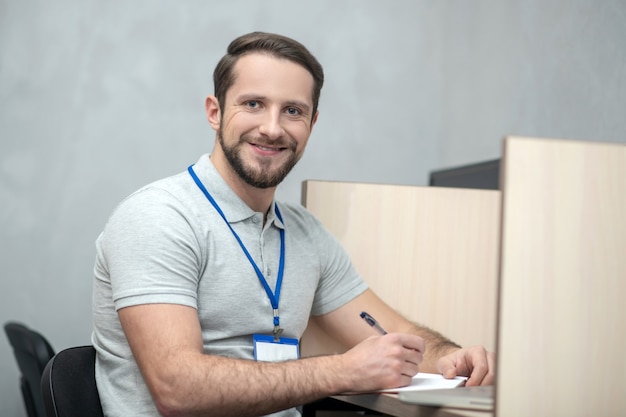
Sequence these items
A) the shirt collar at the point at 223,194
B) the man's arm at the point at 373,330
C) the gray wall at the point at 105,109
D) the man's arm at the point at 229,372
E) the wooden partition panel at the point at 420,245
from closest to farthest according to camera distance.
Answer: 1. the man's arm at the point at 229,372
2. the shirt collar at the point at 223,194
3. the man's arm at the point at 373,330
4. the wooden partition panel at the point at 420,245
5. the gray wall at the point at 105,109

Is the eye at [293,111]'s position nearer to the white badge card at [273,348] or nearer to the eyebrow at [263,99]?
the eyebrow at [263,99]

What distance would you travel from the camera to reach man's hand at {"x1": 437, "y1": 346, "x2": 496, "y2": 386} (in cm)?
143

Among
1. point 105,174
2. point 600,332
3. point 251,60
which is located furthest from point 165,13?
point 600,332

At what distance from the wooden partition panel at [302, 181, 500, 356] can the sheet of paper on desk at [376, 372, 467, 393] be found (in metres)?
0.40

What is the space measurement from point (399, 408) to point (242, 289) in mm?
406

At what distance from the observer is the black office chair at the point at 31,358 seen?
6.64 feet

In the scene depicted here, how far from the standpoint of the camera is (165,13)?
3.06m

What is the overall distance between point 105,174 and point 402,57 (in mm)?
1356

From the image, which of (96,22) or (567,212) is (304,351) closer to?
(567,212)

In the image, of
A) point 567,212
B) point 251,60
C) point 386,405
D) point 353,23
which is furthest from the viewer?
point 353,23

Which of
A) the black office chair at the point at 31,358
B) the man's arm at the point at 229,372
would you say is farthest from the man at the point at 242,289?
the black office chair at the point at 31,358

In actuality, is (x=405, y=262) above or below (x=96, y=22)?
below

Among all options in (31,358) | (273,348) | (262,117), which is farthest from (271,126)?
(31,358)

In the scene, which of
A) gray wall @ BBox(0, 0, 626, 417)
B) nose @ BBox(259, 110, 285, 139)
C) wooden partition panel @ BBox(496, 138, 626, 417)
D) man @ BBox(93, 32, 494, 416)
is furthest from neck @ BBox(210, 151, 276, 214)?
gray wall @ BBox(0, 0, 626, 417)
